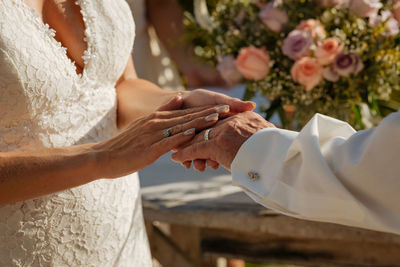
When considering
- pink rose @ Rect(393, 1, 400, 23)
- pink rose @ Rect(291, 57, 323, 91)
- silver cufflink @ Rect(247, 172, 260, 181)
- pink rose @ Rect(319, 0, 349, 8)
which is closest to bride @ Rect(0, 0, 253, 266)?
silver cufflink @ Rect(247, 172, 260, 181)

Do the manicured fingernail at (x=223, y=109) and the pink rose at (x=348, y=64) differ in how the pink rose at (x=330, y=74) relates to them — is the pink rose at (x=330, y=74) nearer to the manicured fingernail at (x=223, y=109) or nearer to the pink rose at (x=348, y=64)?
the pink rose at (x=348, y=64)

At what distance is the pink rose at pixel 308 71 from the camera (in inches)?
62.4

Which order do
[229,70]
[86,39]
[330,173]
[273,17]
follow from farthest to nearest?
[229,70], [273,17], [86,39], [330,173]

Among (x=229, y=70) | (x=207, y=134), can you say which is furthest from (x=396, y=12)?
(x=207, y=134)

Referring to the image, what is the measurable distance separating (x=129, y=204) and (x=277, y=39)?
2.72 ft

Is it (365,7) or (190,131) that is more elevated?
(365,7)

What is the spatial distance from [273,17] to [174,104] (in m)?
0.66

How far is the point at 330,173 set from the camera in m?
0.78

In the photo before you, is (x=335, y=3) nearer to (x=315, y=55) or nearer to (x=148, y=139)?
(x=315, y=55)

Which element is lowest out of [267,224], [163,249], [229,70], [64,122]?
[163,249]

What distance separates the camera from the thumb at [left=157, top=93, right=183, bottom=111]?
46.5 inches

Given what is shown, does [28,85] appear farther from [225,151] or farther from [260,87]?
[260,87]

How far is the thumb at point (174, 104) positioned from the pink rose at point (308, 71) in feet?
1.78

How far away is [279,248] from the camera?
195 cm
